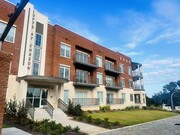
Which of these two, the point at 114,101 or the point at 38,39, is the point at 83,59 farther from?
the point at 114,101

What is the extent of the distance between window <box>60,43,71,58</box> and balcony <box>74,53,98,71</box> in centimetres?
143

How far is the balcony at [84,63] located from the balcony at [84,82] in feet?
6.10

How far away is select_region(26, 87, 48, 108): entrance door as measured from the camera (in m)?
19.4

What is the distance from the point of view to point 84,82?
91.6 ft

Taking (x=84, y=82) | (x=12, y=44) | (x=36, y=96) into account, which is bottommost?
(x=36, y=96)

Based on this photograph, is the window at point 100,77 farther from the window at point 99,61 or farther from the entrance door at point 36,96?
the entrance door at point 36,96

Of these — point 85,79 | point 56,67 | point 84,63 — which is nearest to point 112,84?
point 85,79

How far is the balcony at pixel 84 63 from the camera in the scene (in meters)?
27.0

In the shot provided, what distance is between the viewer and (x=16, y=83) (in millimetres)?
18625

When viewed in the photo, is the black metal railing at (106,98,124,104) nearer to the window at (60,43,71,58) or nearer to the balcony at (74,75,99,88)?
the balcony at (74,75,99,88)

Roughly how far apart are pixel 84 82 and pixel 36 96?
378 inches

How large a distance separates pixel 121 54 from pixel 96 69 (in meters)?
12.1

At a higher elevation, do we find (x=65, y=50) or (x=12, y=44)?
(x=65, y=50)

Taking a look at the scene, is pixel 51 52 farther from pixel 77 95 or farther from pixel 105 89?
pixel 105 89
